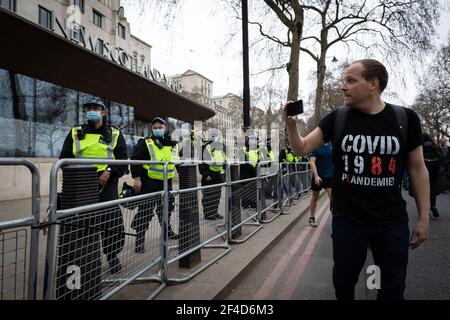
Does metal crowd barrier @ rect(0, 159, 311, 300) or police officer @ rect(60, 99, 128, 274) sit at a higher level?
police officer @ rect(60, 99, 128, 274)

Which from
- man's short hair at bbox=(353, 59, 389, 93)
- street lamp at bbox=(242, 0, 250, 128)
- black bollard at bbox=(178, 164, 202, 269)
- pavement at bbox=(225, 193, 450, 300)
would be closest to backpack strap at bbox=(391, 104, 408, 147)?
man's short hair at bbox=(353, 59, 389, 93)

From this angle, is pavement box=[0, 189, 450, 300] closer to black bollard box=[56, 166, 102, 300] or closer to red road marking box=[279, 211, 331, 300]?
red road marking box=[279, 211, 331, 300]

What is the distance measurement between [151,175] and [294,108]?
2.76 m

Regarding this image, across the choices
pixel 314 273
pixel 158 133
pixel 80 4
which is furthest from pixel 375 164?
pixel 80 4

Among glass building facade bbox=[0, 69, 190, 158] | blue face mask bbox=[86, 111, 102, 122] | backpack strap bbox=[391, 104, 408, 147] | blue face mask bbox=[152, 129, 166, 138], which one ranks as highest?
glass building facade bbox=[0, 69, 190, 158]

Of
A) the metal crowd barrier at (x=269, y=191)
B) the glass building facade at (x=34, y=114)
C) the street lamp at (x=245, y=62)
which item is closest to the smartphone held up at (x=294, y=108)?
the metal crowd barrier at (x=269, y=191)

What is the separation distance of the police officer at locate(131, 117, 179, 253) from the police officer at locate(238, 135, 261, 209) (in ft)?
4.71

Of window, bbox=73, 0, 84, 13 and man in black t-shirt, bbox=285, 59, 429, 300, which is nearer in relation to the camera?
man in black t-shirt, bbox=285, 59, 429, 300

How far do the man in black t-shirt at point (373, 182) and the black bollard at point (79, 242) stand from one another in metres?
1.47

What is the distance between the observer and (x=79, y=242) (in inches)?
90.9

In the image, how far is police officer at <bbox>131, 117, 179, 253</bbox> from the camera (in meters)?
3.13

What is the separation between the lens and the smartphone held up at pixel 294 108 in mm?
2143

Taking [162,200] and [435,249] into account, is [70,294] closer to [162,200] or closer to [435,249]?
[162,200]

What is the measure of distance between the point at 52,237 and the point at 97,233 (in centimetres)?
57
